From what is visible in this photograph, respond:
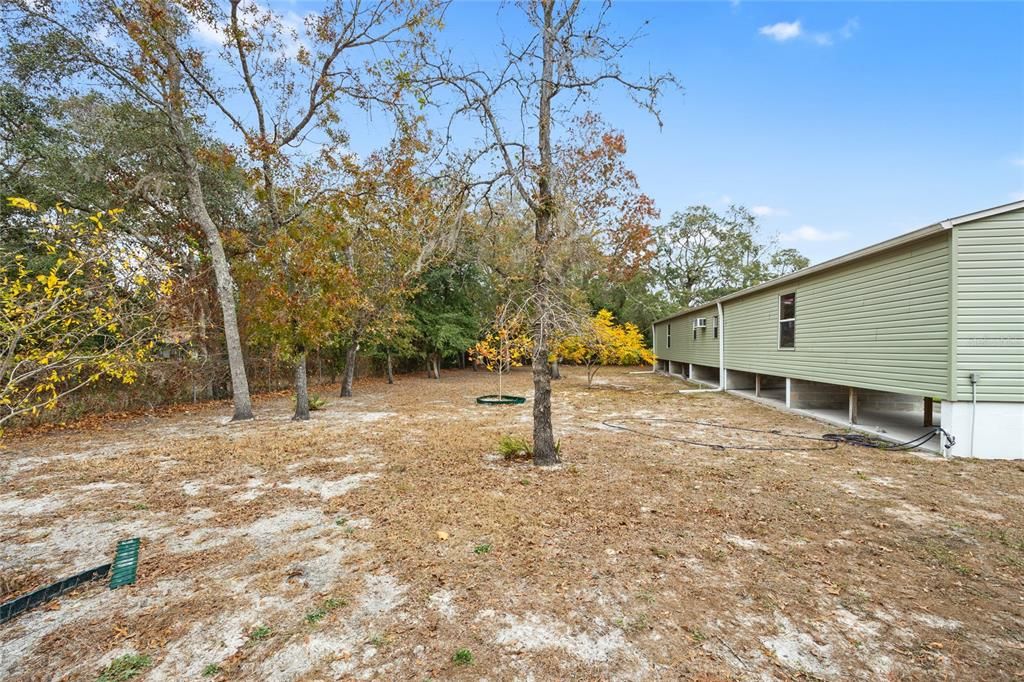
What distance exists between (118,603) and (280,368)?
12306 mm

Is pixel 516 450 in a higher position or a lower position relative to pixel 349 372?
lower

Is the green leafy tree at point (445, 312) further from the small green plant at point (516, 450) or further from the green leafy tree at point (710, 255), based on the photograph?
the green leafy tree at point (710, 255)

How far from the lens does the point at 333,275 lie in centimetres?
844

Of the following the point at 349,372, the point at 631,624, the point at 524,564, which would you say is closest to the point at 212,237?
the point at 349,372

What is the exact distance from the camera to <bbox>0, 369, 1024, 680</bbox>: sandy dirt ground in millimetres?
2123

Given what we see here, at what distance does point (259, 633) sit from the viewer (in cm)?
230

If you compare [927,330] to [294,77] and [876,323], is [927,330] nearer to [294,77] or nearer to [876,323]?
[876,323]

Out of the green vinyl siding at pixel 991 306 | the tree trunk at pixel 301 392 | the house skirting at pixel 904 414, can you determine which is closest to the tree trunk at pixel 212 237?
the tree trunk at pixel 301 392

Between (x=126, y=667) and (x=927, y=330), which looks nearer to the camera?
(x=126, y=667)

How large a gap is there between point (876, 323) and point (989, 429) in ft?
6.46

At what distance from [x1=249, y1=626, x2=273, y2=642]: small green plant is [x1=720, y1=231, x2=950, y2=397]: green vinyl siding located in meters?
7.71

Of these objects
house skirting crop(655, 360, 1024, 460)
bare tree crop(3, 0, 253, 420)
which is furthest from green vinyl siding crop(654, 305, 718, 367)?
bare tree crop(3, 0, 253, 420)

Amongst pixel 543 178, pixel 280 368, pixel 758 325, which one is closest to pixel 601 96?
pixel 543 178

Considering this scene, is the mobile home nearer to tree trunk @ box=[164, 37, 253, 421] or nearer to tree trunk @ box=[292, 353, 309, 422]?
tree trunk @ box=[292, 353, 309, 422]
